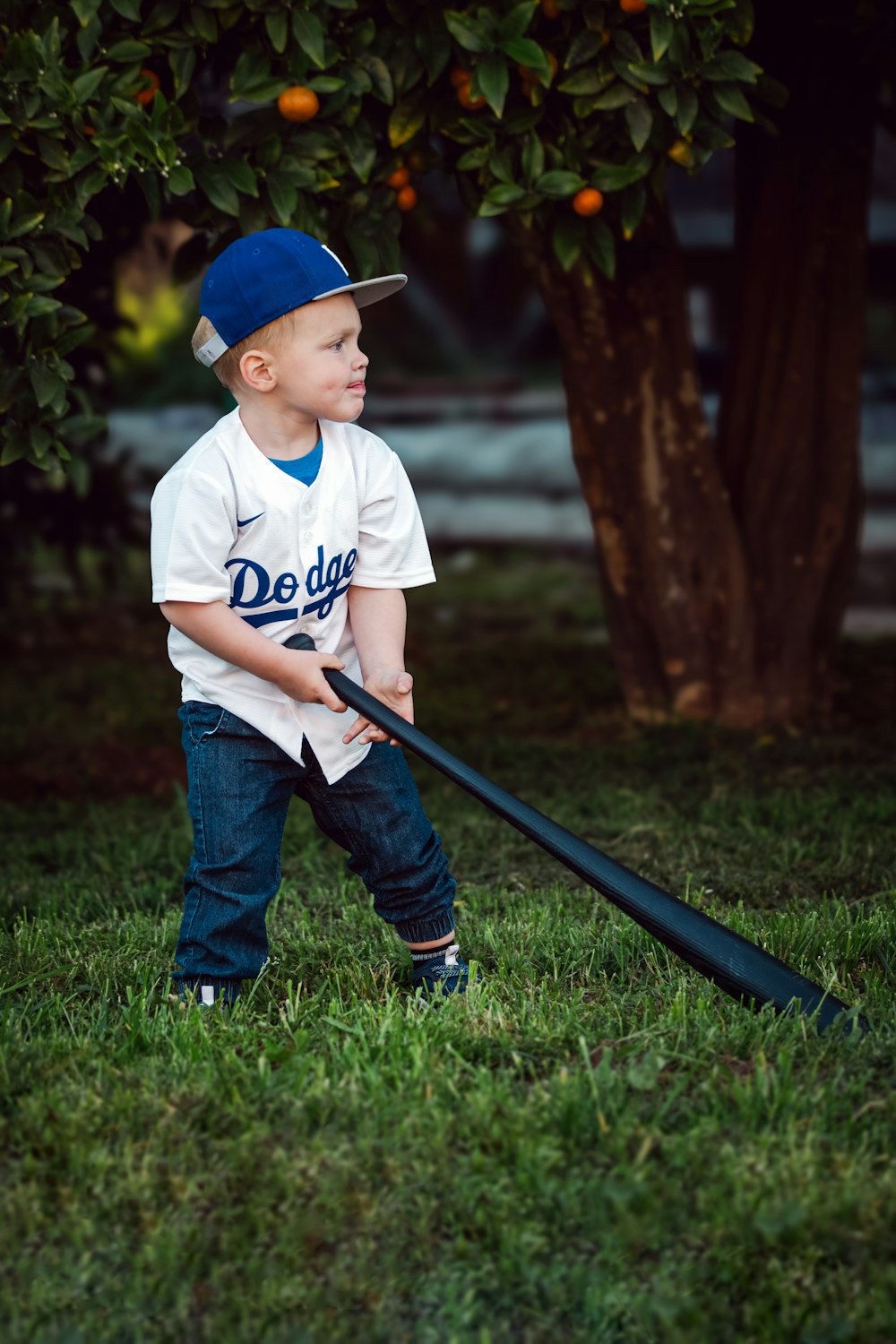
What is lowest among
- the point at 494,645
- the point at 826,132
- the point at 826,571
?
the point at 494,645

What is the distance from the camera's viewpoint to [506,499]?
10.0m

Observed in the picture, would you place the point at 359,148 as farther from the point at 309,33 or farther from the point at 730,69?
the point at 730,69

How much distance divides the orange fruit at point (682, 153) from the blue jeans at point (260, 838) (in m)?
1.41

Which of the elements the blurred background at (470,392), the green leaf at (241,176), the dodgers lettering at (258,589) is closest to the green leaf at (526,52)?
the green leaf at (241,176)

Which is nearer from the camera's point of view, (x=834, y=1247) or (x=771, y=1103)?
(x=834, y=1247)

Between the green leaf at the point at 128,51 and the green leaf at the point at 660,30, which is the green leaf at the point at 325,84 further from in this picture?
the green leaf at the point at 660,30

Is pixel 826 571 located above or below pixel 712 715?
above

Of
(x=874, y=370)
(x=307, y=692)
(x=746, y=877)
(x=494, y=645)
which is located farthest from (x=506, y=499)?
(x=307, y=692)

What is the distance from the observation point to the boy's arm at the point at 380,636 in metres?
2.52

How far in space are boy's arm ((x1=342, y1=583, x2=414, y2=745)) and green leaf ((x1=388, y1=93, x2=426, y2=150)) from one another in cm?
116

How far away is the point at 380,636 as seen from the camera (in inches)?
102

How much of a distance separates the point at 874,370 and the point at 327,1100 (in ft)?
29.9

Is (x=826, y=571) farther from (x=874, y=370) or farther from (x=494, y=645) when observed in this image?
(x=874, y=370)

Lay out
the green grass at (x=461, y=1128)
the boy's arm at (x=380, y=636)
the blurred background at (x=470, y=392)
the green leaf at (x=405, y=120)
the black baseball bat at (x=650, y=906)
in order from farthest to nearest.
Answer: the blurred background at (x=470, y=392) → the green leaf at (x=405, y=120) → the boy's arm at (x=380, y=636) → the black baseball bat at (x=650, y=906) → the green grass at (x=461, y=1128)
